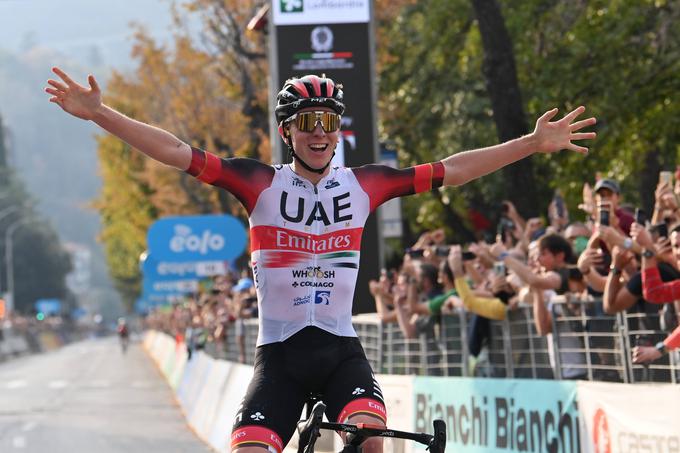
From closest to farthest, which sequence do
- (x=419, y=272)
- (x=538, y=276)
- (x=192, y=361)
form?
1. (x=538, y=276)
2. (x=419, y=272)
3. (x=192, y=361)

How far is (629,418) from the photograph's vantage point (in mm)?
8727

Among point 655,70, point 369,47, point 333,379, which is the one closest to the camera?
point 333,379

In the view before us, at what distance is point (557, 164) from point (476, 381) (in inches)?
712

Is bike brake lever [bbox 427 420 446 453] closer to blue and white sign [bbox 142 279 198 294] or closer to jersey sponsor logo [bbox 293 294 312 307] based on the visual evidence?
jersey sponsor logo [bbox 293 294 312 307]

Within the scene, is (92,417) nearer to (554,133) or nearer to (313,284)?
(313,284)

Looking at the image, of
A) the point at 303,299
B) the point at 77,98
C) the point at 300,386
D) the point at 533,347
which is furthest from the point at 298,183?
the point at 533,347

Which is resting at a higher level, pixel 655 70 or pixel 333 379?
pixel 655 70

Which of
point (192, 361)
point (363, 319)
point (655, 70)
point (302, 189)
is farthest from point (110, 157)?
point (302, 189)

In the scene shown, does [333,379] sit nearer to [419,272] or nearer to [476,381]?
[476,381]

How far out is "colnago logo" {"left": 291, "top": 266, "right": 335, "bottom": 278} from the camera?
6.73 m

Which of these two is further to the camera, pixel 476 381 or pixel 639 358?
pixel 476 381

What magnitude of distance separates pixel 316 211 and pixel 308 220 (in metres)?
0.06

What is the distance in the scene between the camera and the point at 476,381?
11281 mm

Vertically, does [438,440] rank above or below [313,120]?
below
